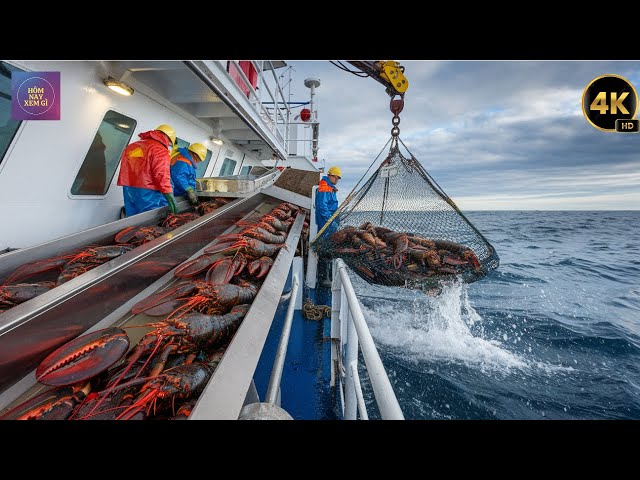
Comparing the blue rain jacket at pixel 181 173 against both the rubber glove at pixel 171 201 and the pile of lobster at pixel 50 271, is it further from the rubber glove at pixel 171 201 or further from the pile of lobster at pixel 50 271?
the pile of lobster at pixel 50 271

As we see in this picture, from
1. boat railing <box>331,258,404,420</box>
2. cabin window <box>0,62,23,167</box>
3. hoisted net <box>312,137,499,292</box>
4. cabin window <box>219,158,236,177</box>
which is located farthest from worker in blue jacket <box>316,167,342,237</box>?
cabin window <box>219,158,236,177</box>

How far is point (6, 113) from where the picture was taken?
2.41 m

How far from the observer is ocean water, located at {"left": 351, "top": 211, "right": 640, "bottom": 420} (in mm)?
2955

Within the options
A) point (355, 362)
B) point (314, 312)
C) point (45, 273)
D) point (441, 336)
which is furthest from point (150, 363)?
point (441, 336)

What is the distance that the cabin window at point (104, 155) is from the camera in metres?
3.44

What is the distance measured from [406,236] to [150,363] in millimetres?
2980

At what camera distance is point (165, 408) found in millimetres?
1080

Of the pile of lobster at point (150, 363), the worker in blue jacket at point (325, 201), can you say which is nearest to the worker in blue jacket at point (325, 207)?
the worker in blue jacket at point (325, 201)

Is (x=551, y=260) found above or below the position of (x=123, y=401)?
below

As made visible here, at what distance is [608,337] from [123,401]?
673 centimetres

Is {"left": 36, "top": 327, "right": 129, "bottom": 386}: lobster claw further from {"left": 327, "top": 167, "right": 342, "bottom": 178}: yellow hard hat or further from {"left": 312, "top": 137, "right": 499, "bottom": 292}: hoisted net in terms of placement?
{"left": 327, "top": 167, "right": 342, "bottom": 178}: yellow hard hat

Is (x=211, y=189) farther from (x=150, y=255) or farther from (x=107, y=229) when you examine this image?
(x=150, y=255)

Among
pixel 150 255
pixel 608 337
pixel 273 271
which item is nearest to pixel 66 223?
pixel 150 255
